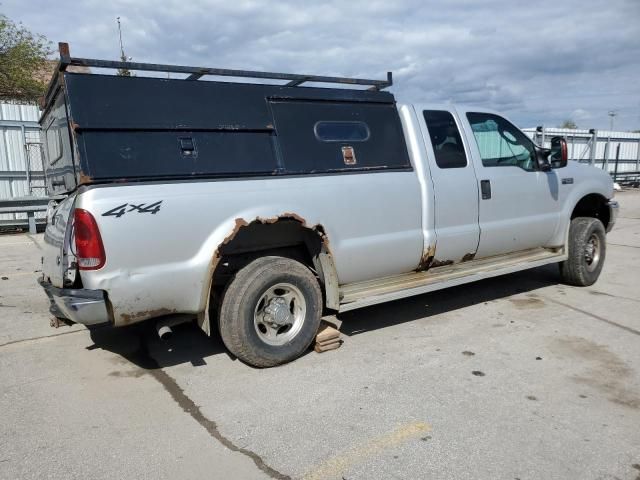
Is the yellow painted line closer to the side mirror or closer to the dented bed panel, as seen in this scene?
the dented bed panel

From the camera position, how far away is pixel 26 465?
9.53ft

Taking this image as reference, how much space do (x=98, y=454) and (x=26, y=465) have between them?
367 millimetres

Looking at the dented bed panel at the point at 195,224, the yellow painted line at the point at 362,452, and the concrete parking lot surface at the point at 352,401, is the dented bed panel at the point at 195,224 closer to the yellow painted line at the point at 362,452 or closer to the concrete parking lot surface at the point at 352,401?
the concrete parking lot surface at the point at 352,401

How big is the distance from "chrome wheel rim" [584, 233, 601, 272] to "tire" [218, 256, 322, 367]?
4015 mm

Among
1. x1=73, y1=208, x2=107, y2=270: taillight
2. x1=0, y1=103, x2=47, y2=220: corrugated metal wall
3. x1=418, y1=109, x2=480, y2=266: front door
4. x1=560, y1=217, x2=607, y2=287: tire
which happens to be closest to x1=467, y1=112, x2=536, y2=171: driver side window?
x1=418, y1=109, x2=480, y2=266: front door

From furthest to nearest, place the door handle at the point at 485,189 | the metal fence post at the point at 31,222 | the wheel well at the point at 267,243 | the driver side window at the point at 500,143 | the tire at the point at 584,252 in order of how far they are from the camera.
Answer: the metal fence post at the point at 31,222
the tire at the point at 584,252
the driver side window at the point at 500,143
the door handle at the point at 485,189
the wheel well at the point at 267,243

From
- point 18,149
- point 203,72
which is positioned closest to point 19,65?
point 18,149

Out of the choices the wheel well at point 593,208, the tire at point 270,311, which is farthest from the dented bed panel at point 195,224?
the wheel well at point 593,208

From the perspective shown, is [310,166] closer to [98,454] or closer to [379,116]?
[379,116]

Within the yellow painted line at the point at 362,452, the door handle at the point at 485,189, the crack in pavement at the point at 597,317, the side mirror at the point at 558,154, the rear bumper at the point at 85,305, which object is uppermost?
the side mirror at the point at 558,154

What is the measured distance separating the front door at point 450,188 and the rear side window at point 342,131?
2.33 ft

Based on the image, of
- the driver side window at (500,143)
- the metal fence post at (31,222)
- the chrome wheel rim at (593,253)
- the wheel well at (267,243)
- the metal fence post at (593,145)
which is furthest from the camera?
the metal fence post at (593,145)

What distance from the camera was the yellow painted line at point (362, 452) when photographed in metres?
2.82

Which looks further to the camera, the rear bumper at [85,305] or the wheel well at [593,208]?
the wheel well at [593,208]
